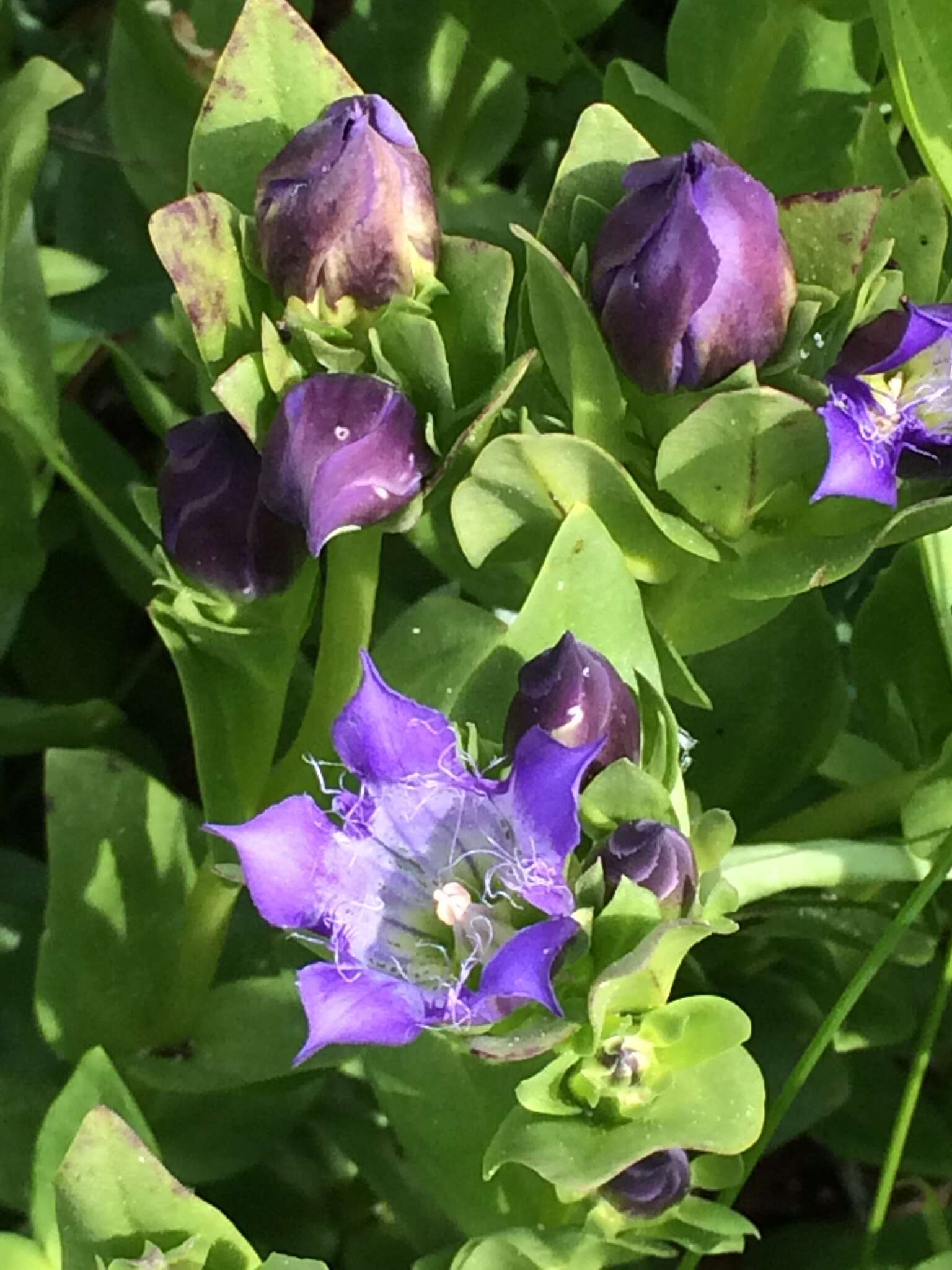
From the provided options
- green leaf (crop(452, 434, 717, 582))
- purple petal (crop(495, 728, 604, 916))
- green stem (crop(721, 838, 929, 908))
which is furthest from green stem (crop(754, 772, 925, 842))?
purple petal (crop(495, 728, 604, 916))

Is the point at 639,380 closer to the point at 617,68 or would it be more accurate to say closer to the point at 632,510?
the point at 632,510

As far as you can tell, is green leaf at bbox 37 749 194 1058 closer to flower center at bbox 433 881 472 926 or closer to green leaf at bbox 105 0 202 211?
flower center at bbox 433 881 472 926

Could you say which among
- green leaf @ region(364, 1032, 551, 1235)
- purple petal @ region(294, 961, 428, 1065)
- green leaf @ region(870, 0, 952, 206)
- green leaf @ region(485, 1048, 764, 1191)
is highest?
green leaf @ region(870, 0, 952, 206)

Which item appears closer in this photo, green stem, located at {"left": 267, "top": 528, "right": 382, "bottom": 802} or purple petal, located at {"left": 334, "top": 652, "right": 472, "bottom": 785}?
purple petal, located at {"left": 334, "top": 652, "right": 472, "bottom": 785}

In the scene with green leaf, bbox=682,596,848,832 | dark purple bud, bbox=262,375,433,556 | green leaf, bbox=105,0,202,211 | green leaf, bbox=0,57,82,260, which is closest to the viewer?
dark purple bud, bbox=262,375,433,556

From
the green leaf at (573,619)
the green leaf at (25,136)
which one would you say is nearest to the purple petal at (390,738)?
the green leaf at (573,619)

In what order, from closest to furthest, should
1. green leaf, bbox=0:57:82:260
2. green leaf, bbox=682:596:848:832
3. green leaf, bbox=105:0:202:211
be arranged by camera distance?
green leaf, bbox=0:57:82:260, green leaf, bbox=682:596:848:832, green leaf, bbox=105:0:202:211
